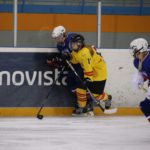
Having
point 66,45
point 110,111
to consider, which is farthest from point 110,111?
point 66,45

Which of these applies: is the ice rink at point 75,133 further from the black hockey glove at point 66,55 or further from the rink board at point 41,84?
the black hockey glove at point 66,55

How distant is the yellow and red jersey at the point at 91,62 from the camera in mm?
7648

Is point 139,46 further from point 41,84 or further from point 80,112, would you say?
point 41,84

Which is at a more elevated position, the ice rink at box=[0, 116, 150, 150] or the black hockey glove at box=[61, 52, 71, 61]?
the black hockey glove at box=[61, 52, 71, 61]

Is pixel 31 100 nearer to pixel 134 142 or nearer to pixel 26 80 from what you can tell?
pixel 26 80

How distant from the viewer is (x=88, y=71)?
764 centimetres

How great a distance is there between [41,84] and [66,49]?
22.9 inches

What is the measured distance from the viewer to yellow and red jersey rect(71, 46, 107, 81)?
765 centimetres

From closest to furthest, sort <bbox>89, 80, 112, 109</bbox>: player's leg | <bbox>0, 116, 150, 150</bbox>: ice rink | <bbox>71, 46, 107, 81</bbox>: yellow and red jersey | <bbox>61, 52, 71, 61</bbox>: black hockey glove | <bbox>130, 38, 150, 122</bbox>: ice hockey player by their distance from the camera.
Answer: <bbox>0, 116, 150, 150</bbox>: ice rink → <bbox>130, 38, 150, 122</bbox>: ice hockey player → <bbox>71, 46, 107, 81</bbox>: yellow and red jersey → <bbox>61, 52, 71, 61</bbox>: black hockey glove → <bbox>89, 80, 112, 109</bbox>: player's leg

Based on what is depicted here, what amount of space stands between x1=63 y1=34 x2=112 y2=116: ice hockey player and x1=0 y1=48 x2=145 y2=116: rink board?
0.60ft

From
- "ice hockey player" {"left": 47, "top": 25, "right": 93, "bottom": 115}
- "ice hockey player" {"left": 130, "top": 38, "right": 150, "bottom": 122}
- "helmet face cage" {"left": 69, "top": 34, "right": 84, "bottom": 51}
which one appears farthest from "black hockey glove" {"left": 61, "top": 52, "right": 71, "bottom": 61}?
"ice hockey player" {"left": 130, "top": 38, "right": 150, "bottom": 122}

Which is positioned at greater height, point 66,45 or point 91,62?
point 66,45

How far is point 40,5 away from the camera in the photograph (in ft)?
32.1

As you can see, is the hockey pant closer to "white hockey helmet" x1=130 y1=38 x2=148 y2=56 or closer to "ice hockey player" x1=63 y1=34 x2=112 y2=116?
"ice hockey player" x1=63 y1=34 x2=112 y2=116
